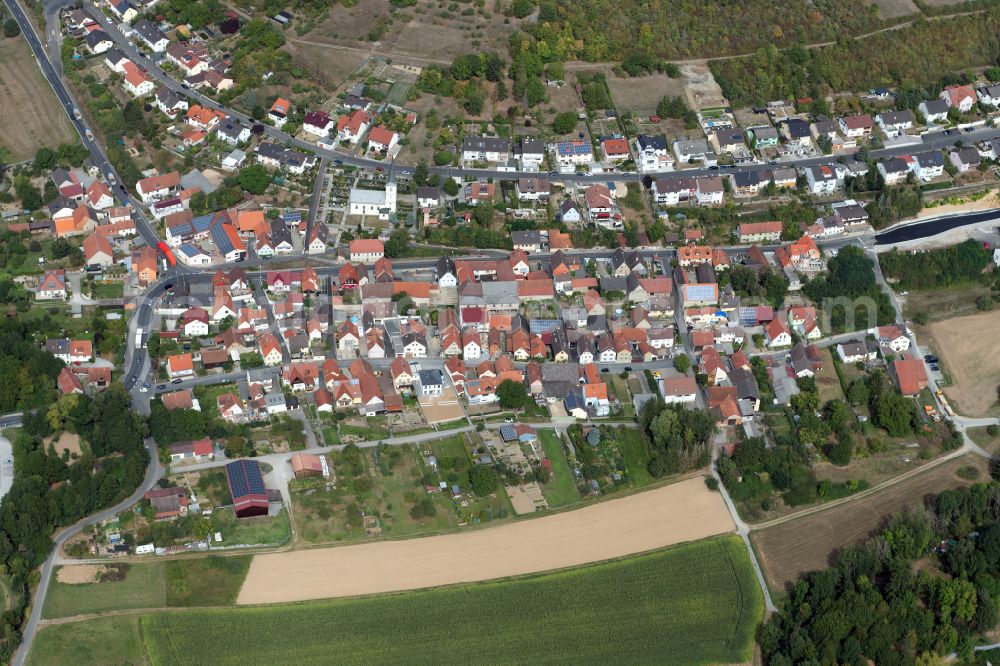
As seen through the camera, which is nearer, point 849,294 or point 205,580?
point 205,580

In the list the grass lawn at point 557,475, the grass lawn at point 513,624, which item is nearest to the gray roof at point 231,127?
the grass lawn at point 557,475

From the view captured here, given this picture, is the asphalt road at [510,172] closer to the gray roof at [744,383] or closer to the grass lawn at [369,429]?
the gray roof at [744,383]

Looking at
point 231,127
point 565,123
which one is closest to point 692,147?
point 565,123

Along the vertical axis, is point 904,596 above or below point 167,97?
below

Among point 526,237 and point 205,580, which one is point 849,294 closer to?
point 526,237

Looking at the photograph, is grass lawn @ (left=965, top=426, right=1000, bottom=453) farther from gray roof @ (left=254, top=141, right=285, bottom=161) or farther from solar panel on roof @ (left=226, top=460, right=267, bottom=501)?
gray roof @ (left=254, top=141, right=285, bottom=161)
